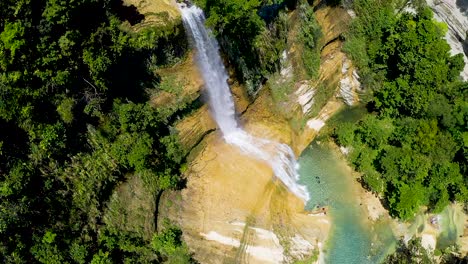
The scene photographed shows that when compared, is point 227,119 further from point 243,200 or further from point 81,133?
point 81,133

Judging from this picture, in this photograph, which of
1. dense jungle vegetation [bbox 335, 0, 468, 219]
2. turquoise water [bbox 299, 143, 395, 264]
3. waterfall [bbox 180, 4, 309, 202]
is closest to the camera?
waterfall [bbox 180, 4, 309, 202]

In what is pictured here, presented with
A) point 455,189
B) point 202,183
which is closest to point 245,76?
point 202,183

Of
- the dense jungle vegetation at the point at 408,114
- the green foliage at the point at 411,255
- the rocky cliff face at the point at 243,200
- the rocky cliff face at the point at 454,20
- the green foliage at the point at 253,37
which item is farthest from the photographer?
the rocky cliff face at the point at 454,20

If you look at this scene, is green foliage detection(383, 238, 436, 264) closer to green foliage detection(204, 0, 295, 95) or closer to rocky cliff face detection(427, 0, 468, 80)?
rocky cliff face detection(427, 0, 468, 80)

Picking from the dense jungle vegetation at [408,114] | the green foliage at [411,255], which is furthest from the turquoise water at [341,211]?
the dense jungle vegetation at [408,114]

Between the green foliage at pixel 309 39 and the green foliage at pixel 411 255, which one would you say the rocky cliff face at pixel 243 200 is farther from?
the green foliage at pixel 411 255

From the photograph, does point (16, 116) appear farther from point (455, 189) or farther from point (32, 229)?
point (455, 189)

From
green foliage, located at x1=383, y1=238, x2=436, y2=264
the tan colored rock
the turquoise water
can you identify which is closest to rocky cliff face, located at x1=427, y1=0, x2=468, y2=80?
the turquoise water
